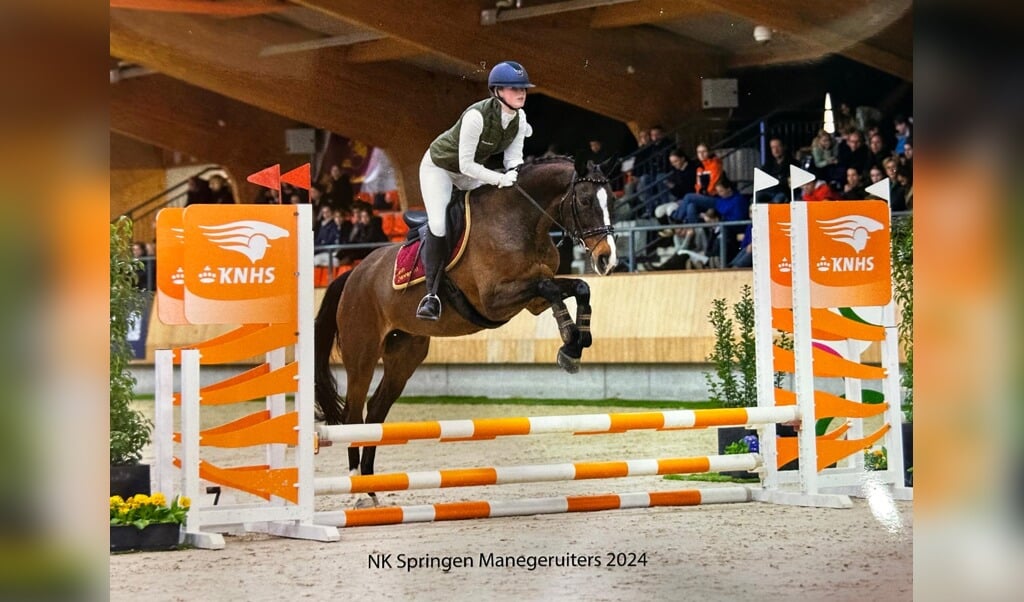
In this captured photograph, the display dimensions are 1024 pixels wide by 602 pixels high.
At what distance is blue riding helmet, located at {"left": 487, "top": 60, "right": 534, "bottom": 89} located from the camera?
2566 mm

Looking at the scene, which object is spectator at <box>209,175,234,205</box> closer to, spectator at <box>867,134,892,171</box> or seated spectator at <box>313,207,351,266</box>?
seated spectator at <box>313,207,351,266</box>

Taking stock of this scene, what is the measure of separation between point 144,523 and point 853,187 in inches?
67.8

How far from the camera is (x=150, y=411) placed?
→ 2.65 meters

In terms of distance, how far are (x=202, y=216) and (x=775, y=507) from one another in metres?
1.45

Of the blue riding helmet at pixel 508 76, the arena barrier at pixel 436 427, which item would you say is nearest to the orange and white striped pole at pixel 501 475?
the arena barrier at pixel 436 427

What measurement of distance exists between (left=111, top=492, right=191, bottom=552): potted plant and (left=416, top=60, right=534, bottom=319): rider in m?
0.74

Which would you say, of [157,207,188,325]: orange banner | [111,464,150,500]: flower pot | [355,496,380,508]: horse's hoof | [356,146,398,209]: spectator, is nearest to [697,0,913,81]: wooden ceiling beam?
[356,146,398,209]: spectator

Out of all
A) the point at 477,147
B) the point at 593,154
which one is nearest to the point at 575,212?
the point at 593,154

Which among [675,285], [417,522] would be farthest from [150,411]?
[675,285]

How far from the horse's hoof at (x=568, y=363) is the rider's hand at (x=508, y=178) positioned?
41 cm

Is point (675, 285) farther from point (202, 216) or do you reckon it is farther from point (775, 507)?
point (202, 216)

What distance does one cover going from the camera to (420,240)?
113 inches

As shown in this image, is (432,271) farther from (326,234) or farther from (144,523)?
(144,523)
